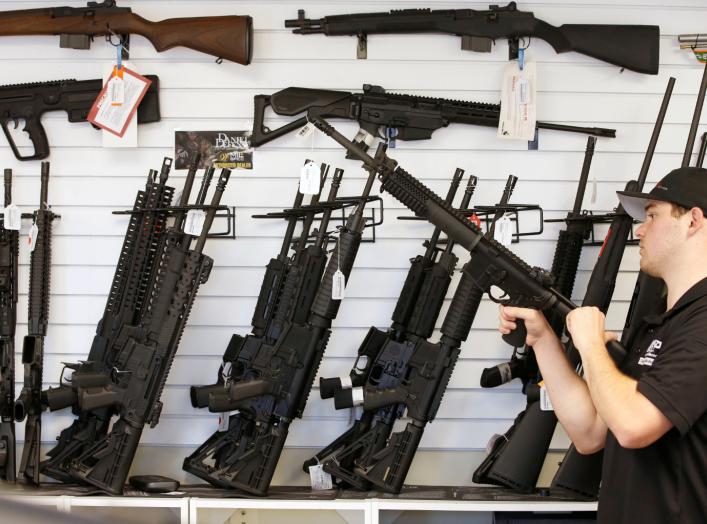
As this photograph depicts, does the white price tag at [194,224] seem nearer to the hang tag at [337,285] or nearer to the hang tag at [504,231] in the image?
the hang tag at [337,285]

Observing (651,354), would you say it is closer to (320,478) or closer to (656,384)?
(656,384)

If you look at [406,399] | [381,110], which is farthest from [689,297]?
[381,110]

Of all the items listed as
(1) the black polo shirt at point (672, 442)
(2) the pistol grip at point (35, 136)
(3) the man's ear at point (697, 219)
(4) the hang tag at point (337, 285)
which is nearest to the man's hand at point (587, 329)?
(1) the black polo shirt at point (672, 442)

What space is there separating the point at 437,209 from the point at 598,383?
40.4 inches

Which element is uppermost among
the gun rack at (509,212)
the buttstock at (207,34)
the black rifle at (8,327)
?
the buttstock at (207,34)

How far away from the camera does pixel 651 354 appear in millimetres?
1874

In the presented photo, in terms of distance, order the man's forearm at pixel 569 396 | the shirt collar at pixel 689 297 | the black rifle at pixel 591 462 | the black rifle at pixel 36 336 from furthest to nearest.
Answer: the black rifle at pixel 36 336, the black rifle at pixel 591 462, the man's forearm at pixel 569 396, the shirt collar at pixel 689 297

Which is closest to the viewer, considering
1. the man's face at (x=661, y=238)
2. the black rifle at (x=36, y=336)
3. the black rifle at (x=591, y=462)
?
the man's face at (x=661, y=238)

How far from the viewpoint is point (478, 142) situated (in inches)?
150

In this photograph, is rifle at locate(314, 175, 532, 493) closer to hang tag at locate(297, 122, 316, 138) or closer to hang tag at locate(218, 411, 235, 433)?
hang tag at locate(218, 411, 235, 433)

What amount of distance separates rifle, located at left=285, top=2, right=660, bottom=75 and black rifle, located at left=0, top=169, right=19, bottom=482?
169 centimetres

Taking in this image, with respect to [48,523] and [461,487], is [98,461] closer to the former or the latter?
[461,487]

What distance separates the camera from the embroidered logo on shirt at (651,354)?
6.11 ft

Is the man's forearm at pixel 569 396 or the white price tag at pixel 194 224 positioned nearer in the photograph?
the man's forearm at pixel 569 396
